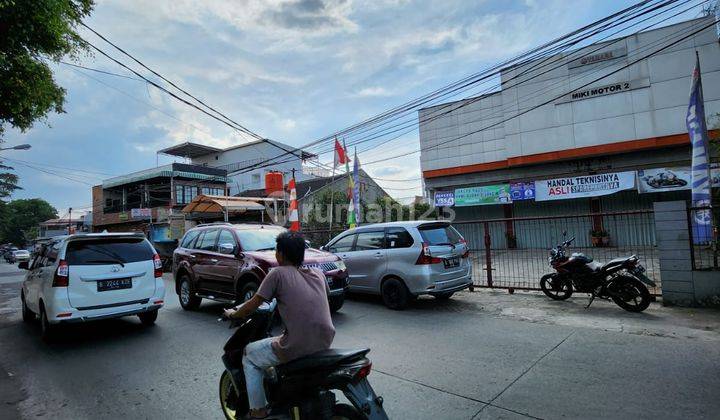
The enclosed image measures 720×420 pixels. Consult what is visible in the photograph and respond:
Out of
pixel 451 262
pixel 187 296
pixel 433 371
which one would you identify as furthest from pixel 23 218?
pixel 433 371

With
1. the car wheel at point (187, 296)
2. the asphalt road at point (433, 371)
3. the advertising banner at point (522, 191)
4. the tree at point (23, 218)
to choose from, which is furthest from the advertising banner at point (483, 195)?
the tree at point (23, 218)

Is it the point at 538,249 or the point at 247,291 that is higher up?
the point at 538,249

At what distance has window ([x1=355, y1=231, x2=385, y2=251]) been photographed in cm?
835

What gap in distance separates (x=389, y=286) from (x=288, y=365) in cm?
534

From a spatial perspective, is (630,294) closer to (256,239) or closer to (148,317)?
(256,239)

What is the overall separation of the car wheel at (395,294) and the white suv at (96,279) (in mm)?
4125

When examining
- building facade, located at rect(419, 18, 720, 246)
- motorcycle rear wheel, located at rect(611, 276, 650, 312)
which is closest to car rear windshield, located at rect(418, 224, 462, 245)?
motorcycle rear wheel, located at rect(611, 276, 650, 312)

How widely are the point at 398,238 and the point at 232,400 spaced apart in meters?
4.97

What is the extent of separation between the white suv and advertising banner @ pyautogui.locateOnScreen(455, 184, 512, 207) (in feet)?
56.7

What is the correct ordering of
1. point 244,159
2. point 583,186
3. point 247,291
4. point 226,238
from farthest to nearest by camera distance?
point 244,159 → point 583,186 → point 226,238 → point 247,291

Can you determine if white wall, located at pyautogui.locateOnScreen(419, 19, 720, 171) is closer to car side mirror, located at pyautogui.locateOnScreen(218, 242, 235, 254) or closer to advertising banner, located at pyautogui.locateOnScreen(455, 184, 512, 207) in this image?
advertising banner, located at pyautogui.locateOnScreen(455, 184, 512, 207)

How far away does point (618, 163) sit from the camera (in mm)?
18375

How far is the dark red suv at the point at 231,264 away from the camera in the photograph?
7.13m

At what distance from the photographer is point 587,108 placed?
1869 cm
